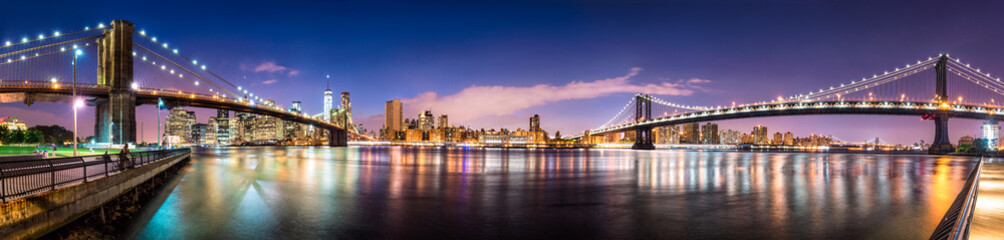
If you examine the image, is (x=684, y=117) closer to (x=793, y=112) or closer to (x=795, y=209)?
(x=793, y=112)

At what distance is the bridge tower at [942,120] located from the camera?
8394 cm

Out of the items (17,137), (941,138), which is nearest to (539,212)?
(17,137)

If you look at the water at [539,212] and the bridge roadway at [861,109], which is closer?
the water at [539,212]

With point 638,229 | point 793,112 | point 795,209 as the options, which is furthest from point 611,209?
point 793,112

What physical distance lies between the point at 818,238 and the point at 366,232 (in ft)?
33.7

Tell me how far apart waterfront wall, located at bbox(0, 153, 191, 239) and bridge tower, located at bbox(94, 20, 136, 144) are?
3902 centimetres

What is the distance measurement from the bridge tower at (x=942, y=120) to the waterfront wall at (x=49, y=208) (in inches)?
4186

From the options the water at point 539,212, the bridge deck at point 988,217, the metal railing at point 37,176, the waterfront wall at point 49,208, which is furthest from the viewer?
the water at point 539,212

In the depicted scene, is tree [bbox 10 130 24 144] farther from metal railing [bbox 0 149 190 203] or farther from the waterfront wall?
Result: the waterfront wall

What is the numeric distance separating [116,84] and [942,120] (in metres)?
110

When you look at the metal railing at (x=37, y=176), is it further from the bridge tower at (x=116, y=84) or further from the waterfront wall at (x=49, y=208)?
the bridge tower at (x=116, y=84)

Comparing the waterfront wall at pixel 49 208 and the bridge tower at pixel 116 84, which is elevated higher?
the bridge tower at pixel 116 84

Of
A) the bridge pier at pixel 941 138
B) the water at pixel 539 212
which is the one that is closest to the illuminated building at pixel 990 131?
the bridge pier at pixel 941 138

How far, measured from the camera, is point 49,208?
9961 mm
